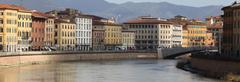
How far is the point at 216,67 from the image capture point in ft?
242

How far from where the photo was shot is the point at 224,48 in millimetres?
95312

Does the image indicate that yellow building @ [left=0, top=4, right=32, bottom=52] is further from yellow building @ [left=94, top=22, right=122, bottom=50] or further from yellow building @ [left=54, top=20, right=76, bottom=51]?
yellow building @ [left=94, top=22, right=122, bottom=50]

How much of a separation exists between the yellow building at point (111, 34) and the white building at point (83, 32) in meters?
6.31

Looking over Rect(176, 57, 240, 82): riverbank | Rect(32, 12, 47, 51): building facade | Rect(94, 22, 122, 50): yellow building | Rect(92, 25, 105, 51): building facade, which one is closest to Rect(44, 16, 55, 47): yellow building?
Rect(32, 12, 47, 51): building facade

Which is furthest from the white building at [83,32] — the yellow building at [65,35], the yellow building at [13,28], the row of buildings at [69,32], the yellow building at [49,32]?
the yellow building at [13,28]

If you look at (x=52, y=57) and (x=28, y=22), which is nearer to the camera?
(x=52, y=57)

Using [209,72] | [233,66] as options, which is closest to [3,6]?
[209,72]

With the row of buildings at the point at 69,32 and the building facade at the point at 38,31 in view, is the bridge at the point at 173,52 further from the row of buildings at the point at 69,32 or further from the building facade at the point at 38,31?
the building facade at the point at 38,31

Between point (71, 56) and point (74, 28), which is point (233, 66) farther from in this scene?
point (74, 28)

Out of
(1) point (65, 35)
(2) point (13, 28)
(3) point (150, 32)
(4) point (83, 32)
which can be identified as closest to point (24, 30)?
(2) point (13, 28)

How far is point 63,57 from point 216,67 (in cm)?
5682

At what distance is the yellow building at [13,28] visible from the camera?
120875mm

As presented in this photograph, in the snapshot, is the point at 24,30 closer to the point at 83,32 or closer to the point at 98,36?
the point at 83,32

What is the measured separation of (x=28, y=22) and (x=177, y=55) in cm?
3645
